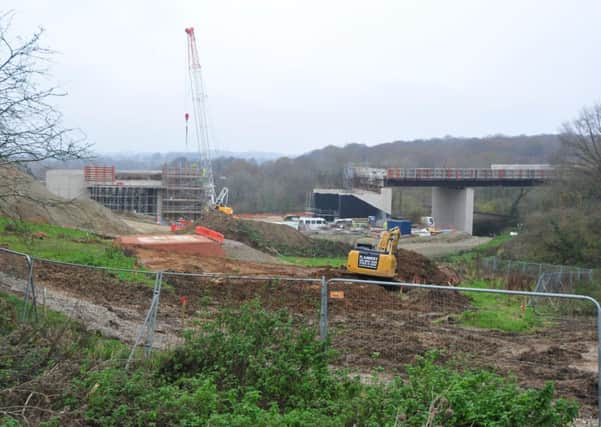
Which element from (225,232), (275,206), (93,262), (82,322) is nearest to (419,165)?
(275,206)

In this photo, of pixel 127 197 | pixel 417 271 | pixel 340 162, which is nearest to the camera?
pixel 417 271

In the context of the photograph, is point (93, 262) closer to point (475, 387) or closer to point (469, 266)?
point (475, 387)

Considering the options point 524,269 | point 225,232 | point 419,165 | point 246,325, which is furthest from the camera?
point 419,165

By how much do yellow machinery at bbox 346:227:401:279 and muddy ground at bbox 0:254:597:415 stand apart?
3.71 meters

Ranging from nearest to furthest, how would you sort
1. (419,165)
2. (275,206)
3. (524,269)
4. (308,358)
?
(308,358), (524,269), (275,206), (419,165)

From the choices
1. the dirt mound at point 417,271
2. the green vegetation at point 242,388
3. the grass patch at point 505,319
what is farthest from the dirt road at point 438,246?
the green vegetation at point 242,388

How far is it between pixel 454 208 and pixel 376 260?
59846 millimetres

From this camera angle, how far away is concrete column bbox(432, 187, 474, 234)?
75688mm

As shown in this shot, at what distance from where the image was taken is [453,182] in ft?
250

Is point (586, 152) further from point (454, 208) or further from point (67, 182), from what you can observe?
point (67, 182)

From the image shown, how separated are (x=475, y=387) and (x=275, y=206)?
3969 inches

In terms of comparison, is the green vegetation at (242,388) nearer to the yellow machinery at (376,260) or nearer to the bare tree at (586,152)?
the yellow machinery at (376,260)

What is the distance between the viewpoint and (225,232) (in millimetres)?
42875

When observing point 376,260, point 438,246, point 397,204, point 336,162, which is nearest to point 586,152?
point 438,246
